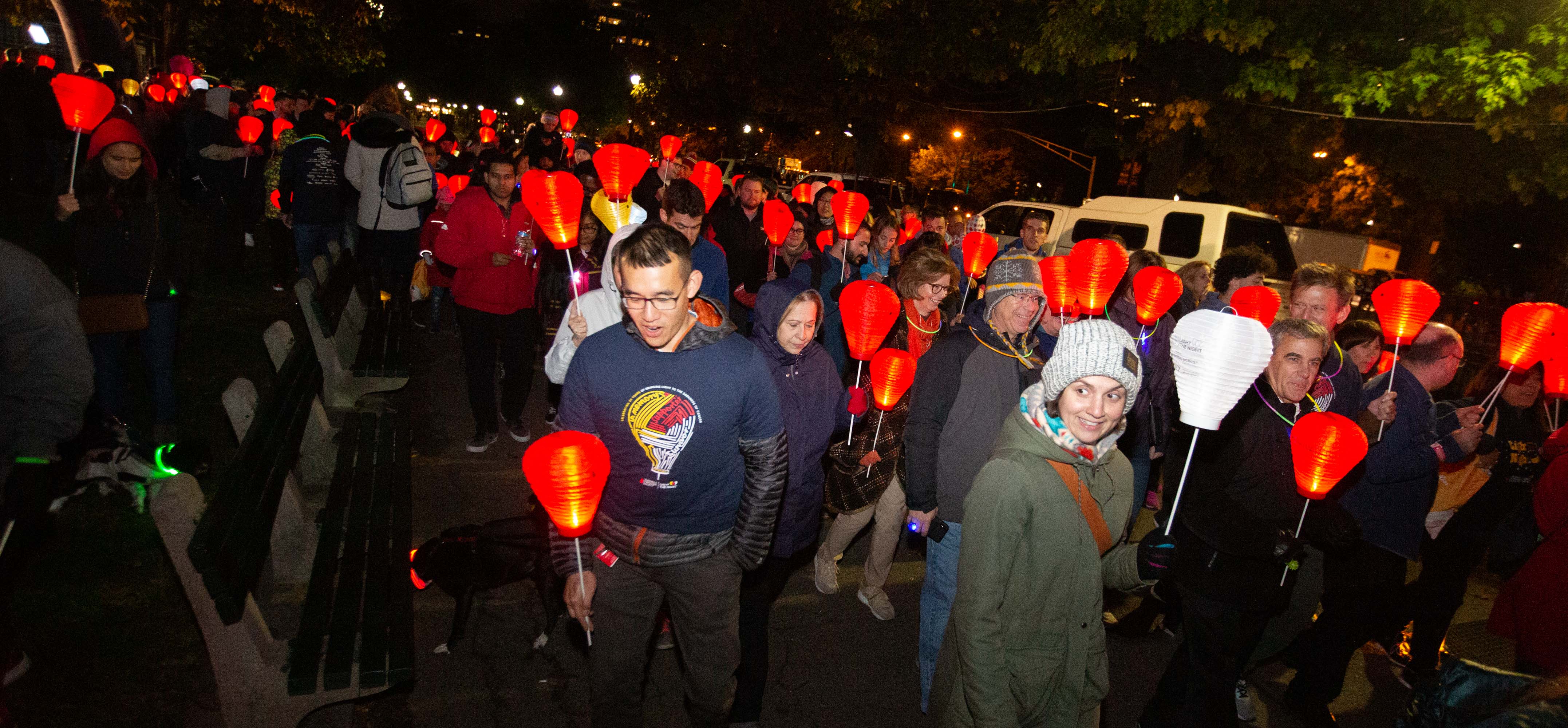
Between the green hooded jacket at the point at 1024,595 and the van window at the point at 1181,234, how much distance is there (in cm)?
1216

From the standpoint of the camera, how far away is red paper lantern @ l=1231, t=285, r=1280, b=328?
4.75 meters

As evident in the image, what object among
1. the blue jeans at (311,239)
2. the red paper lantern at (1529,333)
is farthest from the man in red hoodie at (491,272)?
the red paper lantern at (1529,333)

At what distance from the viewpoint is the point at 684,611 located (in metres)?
2.90

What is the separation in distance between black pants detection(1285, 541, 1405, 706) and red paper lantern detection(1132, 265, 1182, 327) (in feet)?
5.72

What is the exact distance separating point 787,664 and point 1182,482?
2.23 meters

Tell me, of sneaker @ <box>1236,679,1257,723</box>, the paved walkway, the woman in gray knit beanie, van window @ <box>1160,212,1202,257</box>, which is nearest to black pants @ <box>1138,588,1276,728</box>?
the paved walkway

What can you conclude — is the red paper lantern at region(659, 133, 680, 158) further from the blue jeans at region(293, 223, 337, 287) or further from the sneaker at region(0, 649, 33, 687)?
the sneaker at region(0, 649, 33, 687)

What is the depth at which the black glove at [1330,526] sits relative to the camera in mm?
3387

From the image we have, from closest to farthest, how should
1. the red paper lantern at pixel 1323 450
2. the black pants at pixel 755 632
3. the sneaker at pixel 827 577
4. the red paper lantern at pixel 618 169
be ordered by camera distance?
the red paper lantern at pixel 1323 450 → the black pants at pixel 755 632 → the sneaker at pixel 827 577 → the red paper lantern at pixel 618 169

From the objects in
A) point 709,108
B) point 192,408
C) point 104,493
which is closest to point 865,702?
point 104,493

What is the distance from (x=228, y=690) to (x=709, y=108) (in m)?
31.6

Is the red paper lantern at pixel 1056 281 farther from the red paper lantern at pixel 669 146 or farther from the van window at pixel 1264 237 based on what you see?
the van window at pixel 1264 237

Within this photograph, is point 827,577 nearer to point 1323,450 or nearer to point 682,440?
point 682,440

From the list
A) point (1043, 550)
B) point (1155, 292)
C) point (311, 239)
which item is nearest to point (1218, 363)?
point (1043, 550)
